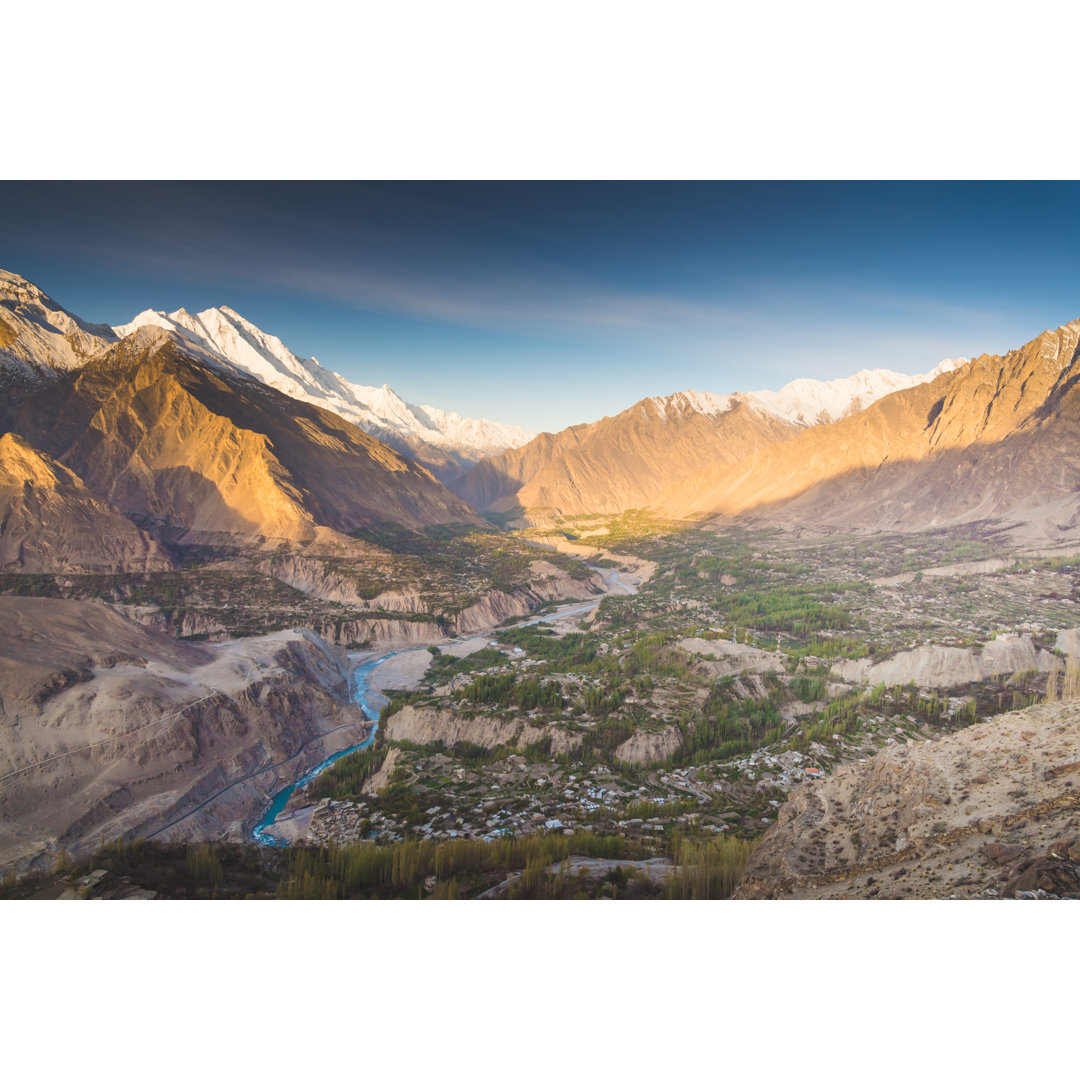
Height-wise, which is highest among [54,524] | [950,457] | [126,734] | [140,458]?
[950,457]

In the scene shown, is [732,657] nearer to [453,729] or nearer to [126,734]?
[453,729]

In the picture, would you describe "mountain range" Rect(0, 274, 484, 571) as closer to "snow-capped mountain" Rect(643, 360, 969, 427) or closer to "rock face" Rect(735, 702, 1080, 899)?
"rock face" Rect(735, 702, 1080, 899)

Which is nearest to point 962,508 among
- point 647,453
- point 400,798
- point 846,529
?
point 846,529

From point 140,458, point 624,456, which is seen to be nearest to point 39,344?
point 140,458

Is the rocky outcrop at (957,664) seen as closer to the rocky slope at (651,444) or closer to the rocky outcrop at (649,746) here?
the rocky outcrop at (649,746)

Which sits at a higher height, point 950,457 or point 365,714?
point 950,457

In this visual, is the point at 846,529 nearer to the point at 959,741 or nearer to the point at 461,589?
the point at 461,589

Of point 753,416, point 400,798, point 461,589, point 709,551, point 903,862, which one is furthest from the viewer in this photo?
point 753,416
